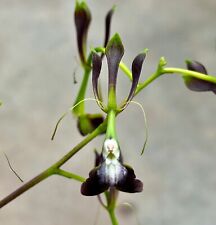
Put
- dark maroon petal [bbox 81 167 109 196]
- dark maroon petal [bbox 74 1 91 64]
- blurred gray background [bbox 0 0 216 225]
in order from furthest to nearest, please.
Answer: blurred gray background [bbox 0 0 216 225], dark maroon petal [bbox 74 1 91 64], dark maroon petal [bbox 81 167 109 196]

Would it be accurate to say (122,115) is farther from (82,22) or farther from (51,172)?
(51,172)

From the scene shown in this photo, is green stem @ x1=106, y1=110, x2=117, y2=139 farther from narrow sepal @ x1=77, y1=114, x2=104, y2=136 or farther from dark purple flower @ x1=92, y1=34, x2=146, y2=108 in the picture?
narrow sepal @ x1=77, y1=114, x2=104, y2=136

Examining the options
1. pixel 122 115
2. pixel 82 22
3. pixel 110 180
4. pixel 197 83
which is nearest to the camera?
pixel 110 180

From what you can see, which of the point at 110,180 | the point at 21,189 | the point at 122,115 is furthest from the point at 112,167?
the point at 122,115

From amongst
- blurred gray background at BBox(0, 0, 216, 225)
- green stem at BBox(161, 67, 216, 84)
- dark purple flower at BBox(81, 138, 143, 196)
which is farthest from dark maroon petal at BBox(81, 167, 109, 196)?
blurred gray background at BBox(0, 0, 216, 225)

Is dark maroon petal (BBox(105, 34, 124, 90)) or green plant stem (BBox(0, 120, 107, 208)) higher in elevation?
dark maroon petal (BBox(105, 34, 124, 90))

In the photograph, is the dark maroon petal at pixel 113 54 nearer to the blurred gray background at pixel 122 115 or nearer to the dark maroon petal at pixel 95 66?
the dark maroon petal at pixel 95 66

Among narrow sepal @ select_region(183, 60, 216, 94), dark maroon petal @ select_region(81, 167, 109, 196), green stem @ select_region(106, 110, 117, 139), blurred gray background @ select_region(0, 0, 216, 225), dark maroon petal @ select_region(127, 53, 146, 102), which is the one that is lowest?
blurred gray background @ select_region(0, 0, 216, 225)
